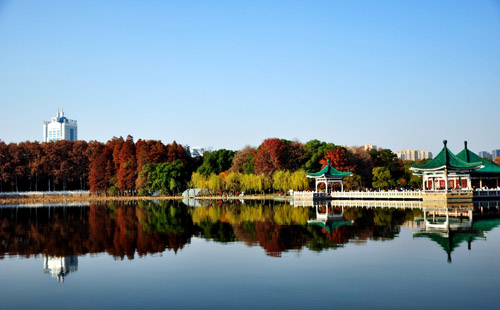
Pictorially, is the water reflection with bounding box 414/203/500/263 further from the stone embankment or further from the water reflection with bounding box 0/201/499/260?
the stone embankment

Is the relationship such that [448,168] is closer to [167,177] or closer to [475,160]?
[475,160]

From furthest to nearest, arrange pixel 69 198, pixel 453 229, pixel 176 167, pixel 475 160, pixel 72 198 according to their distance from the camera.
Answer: pixel 69 198 → pixel 72 198 → pixel 176 167 → pixel 475 160 → pixel 453 229

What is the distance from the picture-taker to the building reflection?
14.5 metres

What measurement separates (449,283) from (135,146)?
3004 inches

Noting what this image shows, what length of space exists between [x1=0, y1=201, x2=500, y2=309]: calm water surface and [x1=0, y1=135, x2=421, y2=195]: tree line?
4346cm

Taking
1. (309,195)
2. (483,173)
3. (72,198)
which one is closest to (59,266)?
(309,195)

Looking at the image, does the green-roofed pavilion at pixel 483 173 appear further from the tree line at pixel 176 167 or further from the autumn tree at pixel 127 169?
the autumn tree at pixel 127 169

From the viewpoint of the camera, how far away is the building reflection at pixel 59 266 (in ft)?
47.7

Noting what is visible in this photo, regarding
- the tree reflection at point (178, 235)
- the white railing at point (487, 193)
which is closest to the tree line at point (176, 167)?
the white railing at point (487, 193)

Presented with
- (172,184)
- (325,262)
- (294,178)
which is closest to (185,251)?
(325,262)

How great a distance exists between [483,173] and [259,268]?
1702 inches

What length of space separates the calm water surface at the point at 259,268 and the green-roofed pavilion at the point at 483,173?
28.3 metres

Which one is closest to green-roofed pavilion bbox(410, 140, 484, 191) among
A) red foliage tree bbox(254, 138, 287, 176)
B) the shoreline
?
red foliage tree bbox(254, 138, 287, 176)

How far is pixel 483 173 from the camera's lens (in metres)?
50.5
